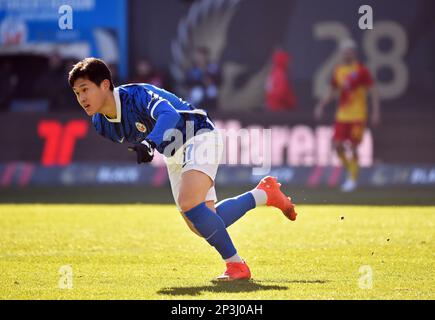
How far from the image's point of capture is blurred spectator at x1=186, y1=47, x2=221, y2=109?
21.2 meters

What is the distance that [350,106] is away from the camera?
1923 cm

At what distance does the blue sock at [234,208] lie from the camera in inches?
348

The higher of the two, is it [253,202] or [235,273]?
[253,202]

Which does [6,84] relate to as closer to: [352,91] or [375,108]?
[352,91]

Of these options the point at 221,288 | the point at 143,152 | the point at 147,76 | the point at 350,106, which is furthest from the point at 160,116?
the point at 147,76

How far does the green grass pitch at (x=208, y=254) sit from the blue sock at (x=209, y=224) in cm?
32

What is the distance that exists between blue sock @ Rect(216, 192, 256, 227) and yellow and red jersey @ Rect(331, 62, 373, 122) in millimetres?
10360

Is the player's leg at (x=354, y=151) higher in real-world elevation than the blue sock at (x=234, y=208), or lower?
higher

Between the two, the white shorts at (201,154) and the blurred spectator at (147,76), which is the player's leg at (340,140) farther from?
the white shorts at (201,154)

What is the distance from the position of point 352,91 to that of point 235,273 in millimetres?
11339

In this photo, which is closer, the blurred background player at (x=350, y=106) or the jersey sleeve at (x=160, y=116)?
the jersey sleeve at (x=160, y=116)

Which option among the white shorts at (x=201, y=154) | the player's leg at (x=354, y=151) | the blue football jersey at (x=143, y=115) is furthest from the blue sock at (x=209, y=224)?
the player's leg at (x=354, y=151)

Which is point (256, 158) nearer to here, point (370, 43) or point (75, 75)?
point (370, 43)
